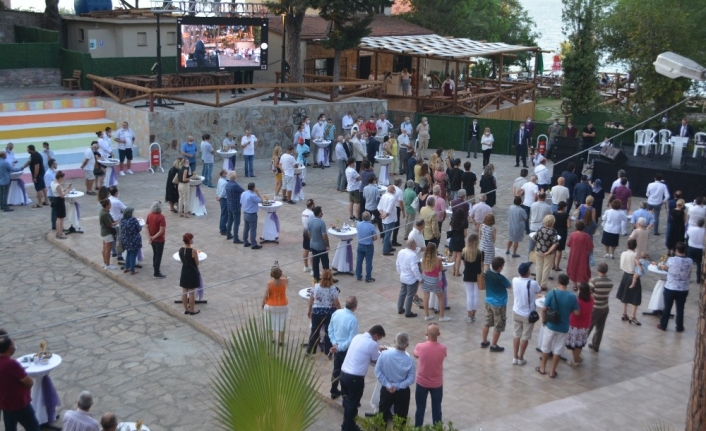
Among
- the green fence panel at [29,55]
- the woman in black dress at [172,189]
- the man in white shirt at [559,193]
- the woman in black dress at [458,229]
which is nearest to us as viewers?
the woman in black dress at [458,229]

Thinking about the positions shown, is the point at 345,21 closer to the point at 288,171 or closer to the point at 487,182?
the point at 288,171

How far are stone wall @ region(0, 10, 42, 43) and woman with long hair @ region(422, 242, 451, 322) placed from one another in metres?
25.3

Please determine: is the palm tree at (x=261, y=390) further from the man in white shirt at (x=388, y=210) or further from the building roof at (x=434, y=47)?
the building roof at (x=434, y=47)

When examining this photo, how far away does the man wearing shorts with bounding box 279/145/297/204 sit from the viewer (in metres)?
20.0


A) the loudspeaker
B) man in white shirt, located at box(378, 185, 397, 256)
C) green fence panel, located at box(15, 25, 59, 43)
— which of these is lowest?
man in white shirt, located at box(378, 185, 397, 256)

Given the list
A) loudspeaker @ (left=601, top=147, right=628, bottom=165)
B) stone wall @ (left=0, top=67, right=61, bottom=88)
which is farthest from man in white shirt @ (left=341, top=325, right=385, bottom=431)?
stone wall @ (left=0, top=67, right=61, bottom=88)

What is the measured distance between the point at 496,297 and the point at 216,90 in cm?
1522

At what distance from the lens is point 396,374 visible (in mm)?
9523

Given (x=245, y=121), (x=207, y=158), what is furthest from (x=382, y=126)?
(x=207, y=158)

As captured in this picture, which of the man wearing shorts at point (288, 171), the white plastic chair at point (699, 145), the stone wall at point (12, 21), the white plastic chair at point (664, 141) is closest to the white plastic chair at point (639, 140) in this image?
the white plastic chair at point (664, 141)

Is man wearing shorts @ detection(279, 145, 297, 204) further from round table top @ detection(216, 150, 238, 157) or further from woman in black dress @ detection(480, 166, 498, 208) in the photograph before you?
woman in black dress @ detection(480, 166, 498, 208)

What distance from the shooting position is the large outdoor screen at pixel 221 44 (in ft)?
89.2

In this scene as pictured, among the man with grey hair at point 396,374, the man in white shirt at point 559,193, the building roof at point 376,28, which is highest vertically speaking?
the building roof at point 376,28

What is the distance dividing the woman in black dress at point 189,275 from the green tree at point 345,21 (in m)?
15.8
